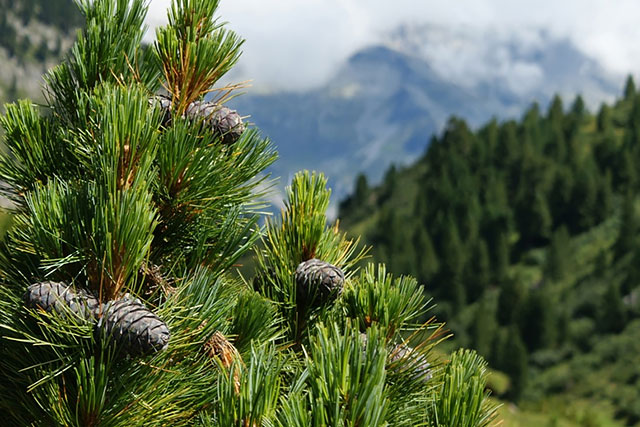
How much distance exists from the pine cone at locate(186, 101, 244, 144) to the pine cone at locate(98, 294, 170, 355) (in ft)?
2.81

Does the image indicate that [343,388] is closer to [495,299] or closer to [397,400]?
[397,400]

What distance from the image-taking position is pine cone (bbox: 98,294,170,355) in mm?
1979

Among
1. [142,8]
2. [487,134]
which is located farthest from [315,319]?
[487,134]

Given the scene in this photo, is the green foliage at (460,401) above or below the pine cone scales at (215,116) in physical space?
below

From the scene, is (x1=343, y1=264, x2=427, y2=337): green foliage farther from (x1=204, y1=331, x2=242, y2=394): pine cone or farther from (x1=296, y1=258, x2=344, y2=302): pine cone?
(x1=204, y1=331, x2=242, y2=394): pine cone

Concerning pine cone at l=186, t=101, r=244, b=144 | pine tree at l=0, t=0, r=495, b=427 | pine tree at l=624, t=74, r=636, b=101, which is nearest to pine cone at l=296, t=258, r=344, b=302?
pine tree at l=0, t=0, r=495, b=427

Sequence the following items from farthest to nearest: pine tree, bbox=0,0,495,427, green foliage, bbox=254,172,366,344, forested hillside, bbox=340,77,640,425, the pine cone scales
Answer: forested hillside, bbox=340,77,640,425, green foliage, bbox=254,172,366,344, the pine cone scales, pine tree, bbox=0,0,495,427

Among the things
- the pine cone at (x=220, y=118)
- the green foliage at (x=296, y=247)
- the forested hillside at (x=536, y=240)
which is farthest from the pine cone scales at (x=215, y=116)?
the forested hillside at (x=536, y=240)

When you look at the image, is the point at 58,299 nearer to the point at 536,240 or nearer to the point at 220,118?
the point at 220,118

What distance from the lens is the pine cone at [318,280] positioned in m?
2.74

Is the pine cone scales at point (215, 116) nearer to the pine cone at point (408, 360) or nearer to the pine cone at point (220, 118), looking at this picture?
the pine cone at point (220, 118)

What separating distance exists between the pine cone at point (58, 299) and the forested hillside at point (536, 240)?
292ft

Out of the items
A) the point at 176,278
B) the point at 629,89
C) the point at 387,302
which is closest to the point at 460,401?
the point at 387,302

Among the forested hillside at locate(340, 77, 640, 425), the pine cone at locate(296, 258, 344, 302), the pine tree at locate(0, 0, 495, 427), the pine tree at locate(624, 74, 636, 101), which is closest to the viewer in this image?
the pine tree at locate(0, 0, 495, 427)
